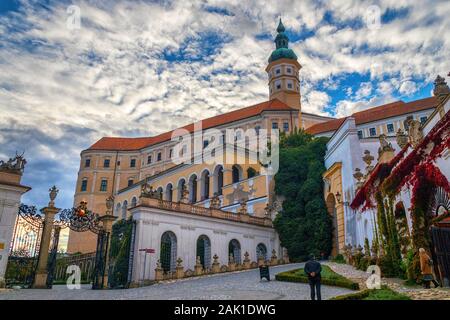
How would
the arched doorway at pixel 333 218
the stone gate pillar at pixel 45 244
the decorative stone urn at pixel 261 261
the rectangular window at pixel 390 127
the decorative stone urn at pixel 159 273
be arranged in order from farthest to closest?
the rectangular window at pixel 390 127 → the arched doorway at pixel 333 218 → the decorative stone urn at pixel 261 261 → the decorative stone urn at pixel 159 273 → the stone gate pillar at pixel 45 244

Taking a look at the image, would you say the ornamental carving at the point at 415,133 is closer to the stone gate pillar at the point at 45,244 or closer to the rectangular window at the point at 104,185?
the stone gate pillar at the point at 45,244

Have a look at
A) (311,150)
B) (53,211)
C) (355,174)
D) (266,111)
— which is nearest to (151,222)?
(53,211)

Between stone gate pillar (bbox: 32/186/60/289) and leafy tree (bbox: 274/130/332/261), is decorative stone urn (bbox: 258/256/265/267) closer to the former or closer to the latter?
leafy tree (bbox: 274/130/332/261)

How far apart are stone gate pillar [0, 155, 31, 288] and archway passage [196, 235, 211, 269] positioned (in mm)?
12307

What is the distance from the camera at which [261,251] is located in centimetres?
3042

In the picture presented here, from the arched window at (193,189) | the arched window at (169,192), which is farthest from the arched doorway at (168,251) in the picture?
the arched window at (169,192)

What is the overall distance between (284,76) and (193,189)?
30.2 meters

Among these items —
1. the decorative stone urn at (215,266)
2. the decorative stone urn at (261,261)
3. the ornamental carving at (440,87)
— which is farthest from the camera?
the decorative stone urn at (261,261)

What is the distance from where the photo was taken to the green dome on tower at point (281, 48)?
218 feet

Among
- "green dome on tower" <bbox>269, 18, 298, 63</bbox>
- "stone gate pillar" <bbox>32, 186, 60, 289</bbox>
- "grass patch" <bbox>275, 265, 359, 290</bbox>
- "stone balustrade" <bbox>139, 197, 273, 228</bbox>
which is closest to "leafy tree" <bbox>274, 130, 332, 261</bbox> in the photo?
"stone balustrade" <bbox>139, 197, 273, 228</bbox>

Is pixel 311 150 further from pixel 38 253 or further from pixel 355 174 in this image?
pixel 38 253

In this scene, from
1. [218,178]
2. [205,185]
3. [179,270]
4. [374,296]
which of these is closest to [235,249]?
[179,270]

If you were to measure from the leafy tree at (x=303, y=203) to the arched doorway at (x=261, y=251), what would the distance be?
1.89 m
